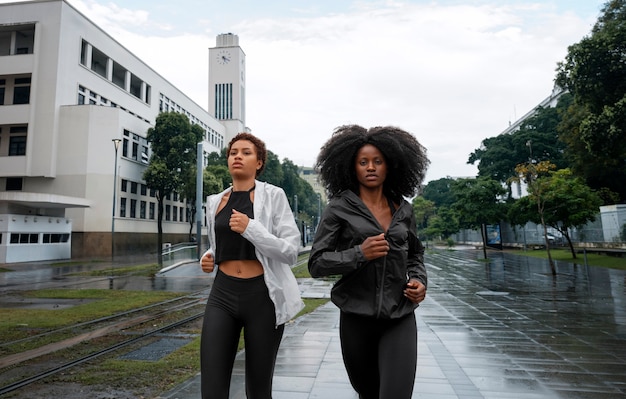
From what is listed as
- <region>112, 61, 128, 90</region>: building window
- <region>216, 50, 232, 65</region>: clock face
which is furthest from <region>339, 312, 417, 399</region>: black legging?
<region>216, 50, 232, 65</region>: clock face

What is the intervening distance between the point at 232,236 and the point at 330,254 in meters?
0.72

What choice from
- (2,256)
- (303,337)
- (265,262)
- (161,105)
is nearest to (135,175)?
(161,105)

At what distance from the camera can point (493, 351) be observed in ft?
18.5

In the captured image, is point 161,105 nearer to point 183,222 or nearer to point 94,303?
point 183,222

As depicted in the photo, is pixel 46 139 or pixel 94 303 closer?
pixel 94 303

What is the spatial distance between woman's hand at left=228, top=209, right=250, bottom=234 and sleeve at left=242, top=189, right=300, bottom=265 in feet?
0.08

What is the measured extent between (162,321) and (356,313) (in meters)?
7.04

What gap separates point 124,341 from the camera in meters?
6.48

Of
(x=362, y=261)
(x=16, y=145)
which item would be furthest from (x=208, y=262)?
(x=16, y=145)

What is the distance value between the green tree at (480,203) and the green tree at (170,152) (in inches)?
1027

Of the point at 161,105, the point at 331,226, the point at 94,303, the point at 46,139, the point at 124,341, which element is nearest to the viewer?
the point at 331,226

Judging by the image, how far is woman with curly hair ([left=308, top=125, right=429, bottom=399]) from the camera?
2221mm

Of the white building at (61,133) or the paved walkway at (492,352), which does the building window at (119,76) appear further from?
the paved walkway at (492,352)

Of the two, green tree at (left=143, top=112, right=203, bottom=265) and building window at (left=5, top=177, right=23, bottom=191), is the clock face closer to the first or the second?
green tree at (left=143, top=112, right=203, bottom=265)
